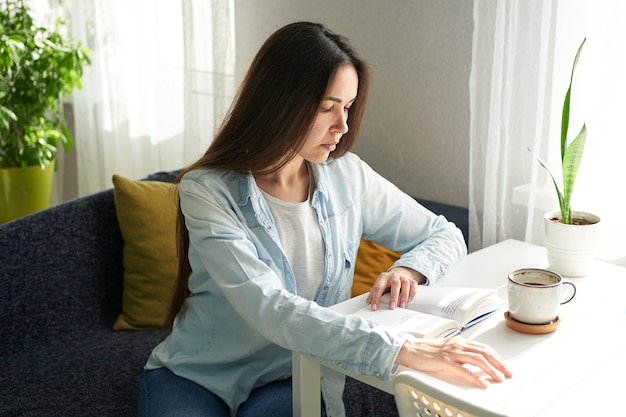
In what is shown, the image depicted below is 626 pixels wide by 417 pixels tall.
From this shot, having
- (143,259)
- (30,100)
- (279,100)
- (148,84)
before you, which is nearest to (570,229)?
(279,100)

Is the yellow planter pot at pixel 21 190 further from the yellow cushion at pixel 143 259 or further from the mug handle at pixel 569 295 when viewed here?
the mug handle at pixel 569 295

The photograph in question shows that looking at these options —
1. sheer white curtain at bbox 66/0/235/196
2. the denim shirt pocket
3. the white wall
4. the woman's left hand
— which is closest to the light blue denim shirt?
the denim shirt pocket

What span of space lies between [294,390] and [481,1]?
44.9 inches

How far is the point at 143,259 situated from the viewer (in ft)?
7.59

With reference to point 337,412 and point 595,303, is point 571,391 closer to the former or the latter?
point 595,303

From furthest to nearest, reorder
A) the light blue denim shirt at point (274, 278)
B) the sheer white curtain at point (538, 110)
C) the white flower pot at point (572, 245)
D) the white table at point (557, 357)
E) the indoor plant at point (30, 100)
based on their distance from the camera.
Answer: the indoor plant at point (30, 100), the sheer white curtain at point (538, 110), the white flower pot at point (572, 245), the light blue denim shirt at point (274, 278), the white table at point (557, 357)

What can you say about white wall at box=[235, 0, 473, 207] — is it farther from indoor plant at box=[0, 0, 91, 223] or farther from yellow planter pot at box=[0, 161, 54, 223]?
yellow planter pot at box=[0, 161, 54, 223]

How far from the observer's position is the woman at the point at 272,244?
152 centimetres

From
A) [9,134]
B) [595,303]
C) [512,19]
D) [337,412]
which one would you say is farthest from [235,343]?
[9,134]

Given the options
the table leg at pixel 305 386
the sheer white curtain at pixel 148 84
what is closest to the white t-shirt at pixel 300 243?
the table leg at pixel 305 386

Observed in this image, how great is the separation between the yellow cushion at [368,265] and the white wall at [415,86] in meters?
0.27

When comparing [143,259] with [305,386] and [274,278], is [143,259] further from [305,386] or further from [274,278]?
[305,386]

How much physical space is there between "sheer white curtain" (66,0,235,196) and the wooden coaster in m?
1.73

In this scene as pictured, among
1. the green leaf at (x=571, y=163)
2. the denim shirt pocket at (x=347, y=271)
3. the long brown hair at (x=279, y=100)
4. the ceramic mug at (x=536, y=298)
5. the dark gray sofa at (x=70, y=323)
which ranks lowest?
the dark gray sofa at (x=70, y=323)
